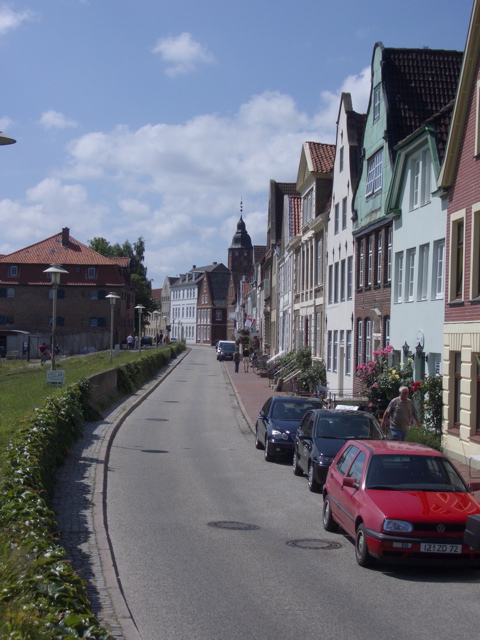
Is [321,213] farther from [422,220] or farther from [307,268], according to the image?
[422,220]

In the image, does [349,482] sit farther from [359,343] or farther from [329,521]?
[359,343]

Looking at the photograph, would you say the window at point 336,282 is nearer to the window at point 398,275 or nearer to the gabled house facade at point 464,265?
the window at point 398,275

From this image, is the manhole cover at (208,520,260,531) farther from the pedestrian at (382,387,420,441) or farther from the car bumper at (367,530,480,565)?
the pedestrian at (382,387,420,441)

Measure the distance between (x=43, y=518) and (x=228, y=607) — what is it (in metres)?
1.92

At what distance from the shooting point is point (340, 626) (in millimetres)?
7207

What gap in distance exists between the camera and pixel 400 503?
31.3ft

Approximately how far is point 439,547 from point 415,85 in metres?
20.7

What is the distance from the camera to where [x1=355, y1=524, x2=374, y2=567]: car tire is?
370 inches

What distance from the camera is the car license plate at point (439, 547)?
29.9 feet

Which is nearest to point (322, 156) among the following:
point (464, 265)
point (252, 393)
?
point (252, 393)

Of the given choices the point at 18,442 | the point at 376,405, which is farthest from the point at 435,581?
the point at 376,405

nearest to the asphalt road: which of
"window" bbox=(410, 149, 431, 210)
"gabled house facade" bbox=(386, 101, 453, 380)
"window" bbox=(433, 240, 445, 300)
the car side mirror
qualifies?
the car side mirror

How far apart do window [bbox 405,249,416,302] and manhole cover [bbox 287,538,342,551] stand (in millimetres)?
13465

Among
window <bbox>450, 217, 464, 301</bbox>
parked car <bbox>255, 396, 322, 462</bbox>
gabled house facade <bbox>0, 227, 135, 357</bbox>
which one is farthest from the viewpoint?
gabled house facade <bbox>0, 227, 135, 357</bbox>
